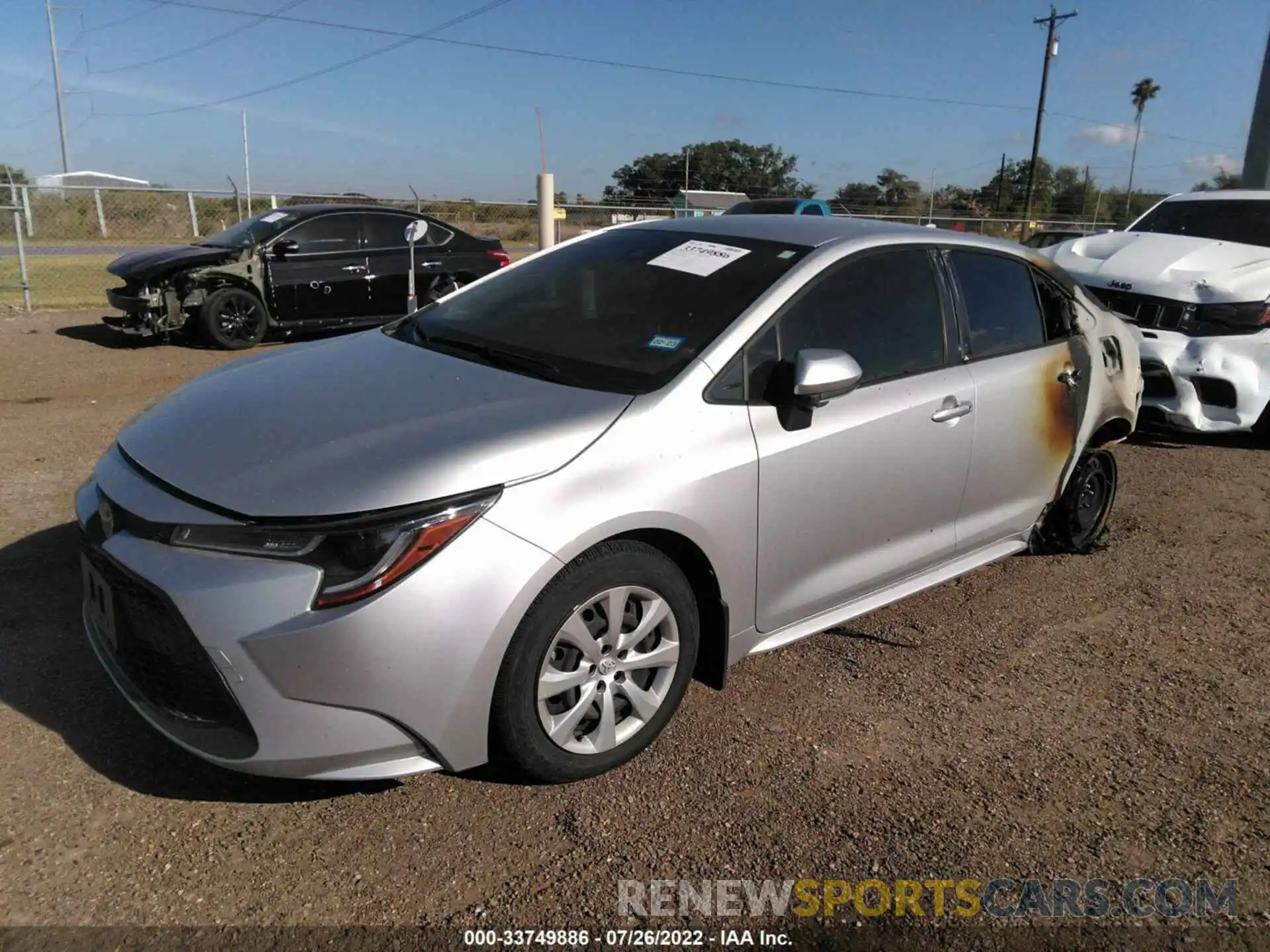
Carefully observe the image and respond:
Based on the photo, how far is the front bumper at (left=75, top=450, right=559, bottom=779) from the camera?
2.23 m

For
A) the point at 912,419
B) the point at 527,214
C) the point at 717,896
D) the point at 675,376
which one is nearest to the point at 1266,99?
the point at 912,419

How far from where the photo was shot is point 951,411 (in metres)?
3.49

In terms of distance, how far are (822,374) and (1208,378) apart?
4.95m

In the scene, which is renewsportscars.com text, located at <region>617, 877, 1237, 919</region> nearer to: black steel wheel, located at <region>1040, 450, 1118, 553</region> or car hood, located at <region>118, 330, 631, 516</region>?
car hood, located at <region>118, 330, 631, 516</region>

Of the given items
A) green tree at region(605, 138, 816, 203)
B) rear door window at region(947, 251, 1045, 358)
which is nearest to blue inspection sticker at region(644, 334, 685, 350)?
rear door window at region(947, 251, 1045, 358)

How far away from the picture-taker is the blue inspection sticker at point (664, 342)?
3.04 meters

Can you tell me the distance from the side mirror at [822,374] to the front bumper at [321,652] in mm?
1025

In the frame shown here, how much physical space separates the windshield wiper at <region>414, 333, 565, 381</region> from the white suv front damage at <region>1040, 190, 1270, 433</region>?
5.11 meters

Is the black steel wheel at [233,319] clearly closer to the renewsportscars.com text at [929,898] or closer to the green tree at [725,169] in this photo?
the renewsportscars.com text at [929,898]

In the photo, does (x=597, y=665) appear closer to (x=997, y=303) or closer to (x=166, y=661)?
(x=166, y=661)

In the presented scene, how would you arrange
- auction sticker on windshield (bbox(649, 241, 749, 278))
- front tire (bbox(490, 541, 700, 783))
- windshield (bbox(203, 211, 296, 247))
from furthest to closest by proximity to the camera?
1. windshield (bbox(203, 211, 296, 247))
2. auction sticker on windshield (bbox(649, 241, 749, 278))
3. front tire (bbox(490, 541, 700, 783))

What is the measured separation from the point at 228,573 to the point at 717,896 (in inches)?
59.1

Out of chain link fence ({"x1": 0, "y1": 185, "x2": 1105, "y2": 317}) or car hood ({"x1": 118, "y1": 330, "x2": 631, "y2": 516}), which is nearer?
car hood ({"x1": 118, "y1": 330, "x2": 631, "y2": 516})

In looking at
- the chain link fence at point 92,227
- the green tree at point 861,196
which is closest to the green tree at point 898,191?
the green tree at point 861,196
